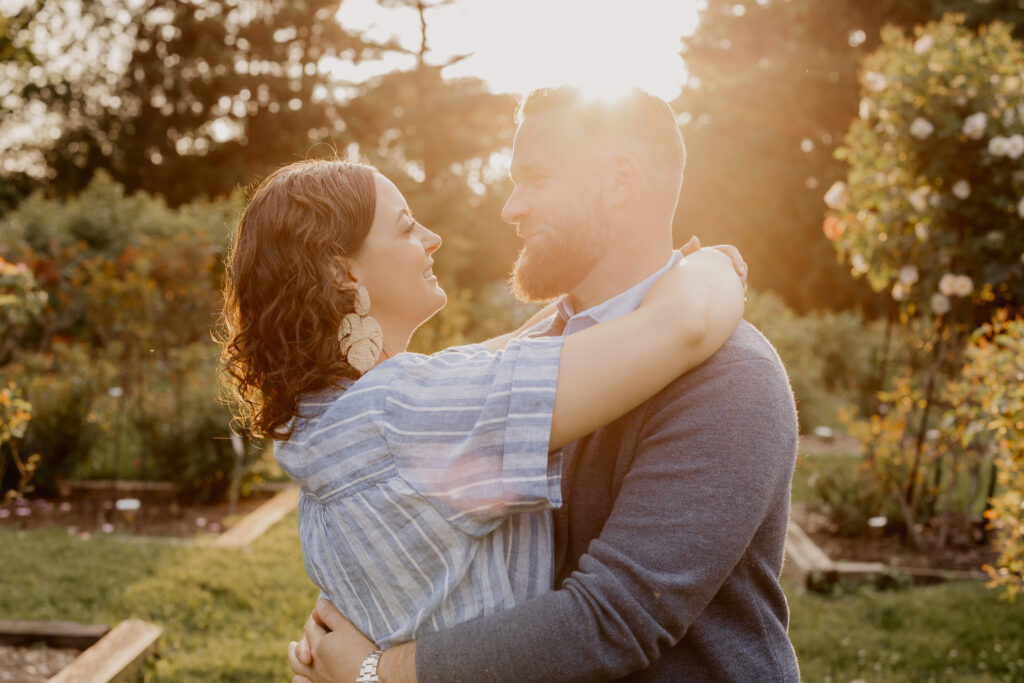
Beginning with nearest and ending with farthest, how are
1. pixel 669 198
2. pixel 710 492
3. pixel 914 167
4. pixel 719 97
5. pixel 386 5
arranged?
pixel 710 492
pixel 669 198
pixel 914 167
pixel 386 5
pixel 719 97

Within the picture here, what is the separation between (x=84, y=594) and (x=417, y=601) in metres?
4.63

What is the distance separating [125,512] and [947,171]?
7.18m

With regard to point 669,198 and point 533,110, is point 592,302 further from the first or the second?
point 533,110

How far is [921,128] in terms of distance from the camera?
6430 millimetres

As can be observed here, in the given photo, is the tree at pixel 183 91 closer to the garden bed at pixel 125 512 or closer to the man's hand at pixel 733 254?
the garden bed at pixel 125 512

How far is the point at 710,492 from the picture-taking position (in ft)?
4.52

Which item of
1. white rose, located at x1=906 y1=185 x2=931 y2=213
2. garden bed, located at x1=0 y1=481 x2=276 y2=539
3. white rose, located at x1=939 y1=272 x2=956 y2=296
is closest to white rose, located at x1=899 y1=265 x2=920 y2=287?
white rose, located at x1=939 y1=272 x2=956 y2=296

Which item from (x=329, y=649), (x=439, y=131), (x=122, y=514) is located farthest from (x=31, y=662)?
(x=439, y=131)

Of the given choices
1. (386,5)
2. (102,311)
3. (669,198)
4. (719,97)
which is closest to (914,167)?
(669,198)

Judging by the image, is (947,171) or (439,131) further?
(439,131)

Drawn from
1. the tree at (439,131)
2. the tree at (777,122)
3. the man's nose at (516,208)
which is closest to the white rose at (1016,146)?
the man's nose at (516,208)

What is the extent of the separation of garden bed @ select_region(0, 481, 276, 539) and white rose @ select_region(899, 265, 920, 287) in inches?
228

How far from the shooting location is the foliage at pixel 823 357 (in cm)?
1256

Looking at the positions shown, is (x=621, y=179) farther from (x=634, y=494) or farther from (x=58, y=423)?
(x=58, y=423)
